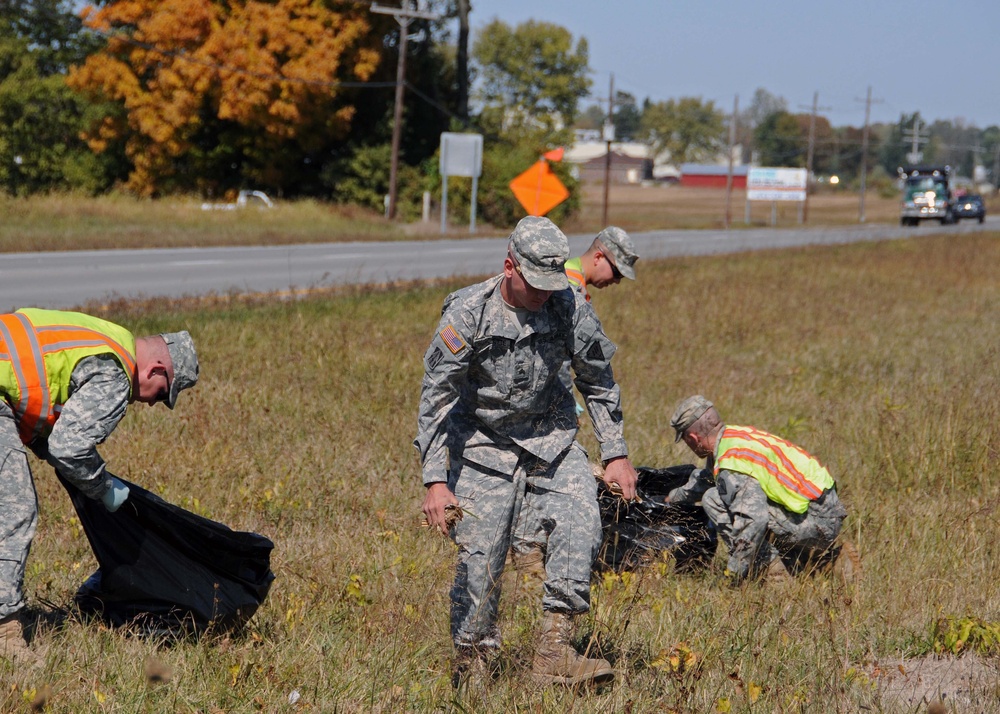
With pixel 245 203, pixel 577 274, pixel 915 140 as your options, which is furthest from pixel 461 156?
pixel 915 140

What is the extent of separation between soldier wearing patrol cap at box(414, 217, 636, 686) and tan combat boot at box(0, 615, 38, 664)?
54.2 inches

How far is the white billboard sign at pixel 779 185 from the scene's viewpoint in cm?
6225

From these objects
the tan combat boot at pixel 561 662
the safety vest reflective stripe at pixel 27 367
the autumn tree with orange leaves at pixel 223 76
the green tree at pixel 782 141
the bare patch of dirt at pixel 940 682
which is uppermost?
the green tree at pixel 782 141

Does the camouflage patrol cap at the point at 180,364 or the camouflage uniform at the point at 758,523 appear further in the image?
the camouflage uniform at the point at 758,523

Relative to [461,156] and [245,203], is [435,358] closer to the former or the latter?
[461,156]

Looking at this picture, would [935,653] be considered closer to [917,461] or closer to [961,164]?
[917,461]

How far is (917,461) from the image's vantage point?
719 cm

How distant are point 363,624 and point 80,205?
30614mm

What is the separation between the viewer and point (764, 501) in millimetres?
5289

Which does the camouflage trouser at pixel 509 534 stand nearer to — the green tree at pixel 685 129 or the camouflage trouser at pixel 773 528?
the camouflage trouser at pixel 773 528

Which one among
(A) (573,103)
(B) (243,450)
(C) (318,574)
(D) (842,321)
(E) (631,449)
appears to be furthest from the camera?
(A) (573,103)

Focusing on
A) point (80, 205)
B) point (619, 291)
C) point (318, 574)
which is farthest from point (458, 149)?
point (318, 574)

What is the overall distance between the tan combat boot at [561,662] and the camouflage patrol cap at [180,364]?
58.5 inches

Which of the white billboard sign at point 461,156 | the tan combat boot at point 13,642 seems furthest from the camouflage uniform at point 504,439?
the white billboard sign at point 461,156
